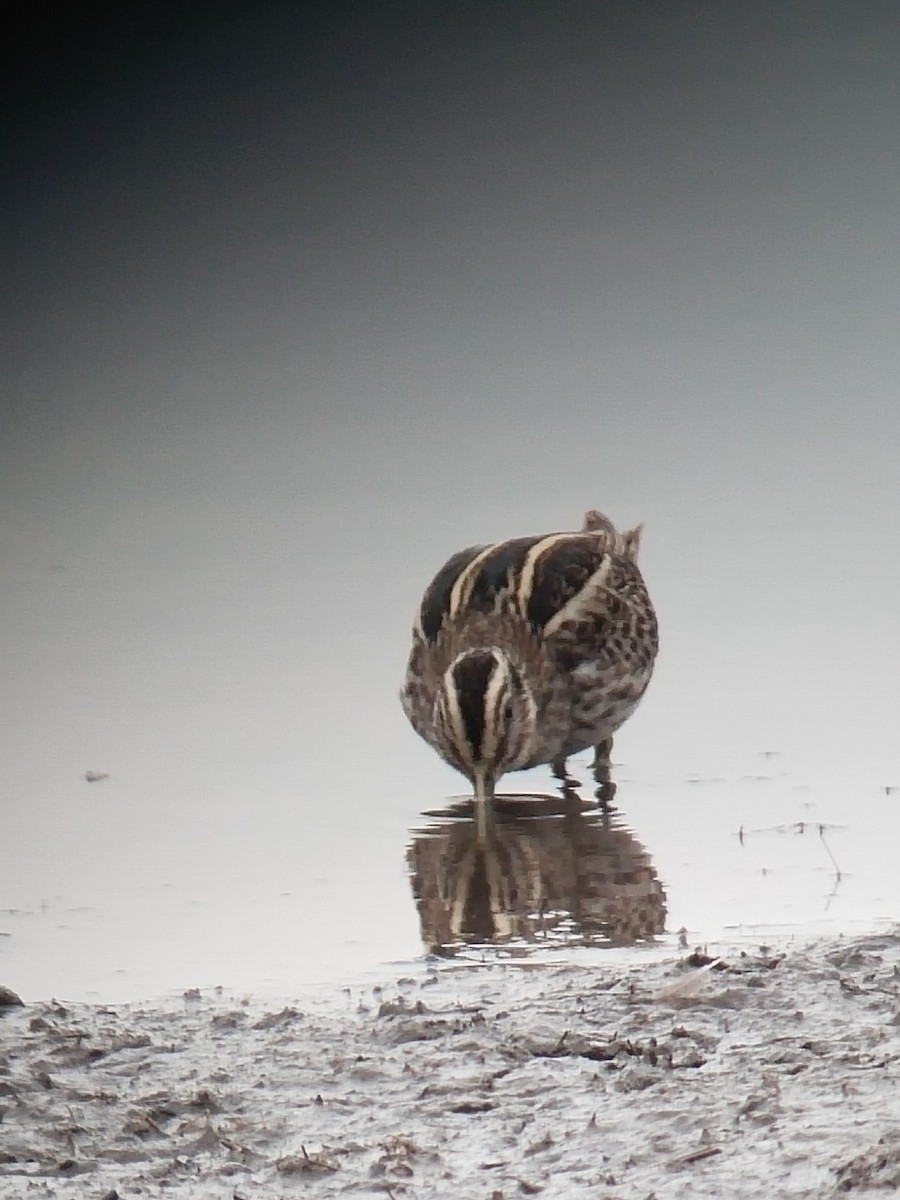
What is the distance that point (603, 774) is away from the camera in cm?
798

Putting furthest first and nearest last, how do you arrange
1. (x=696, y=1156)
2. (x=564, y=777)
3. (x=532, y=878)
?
(x=564, y=777) < (x=532, y=878) < (x=696, y=1156)

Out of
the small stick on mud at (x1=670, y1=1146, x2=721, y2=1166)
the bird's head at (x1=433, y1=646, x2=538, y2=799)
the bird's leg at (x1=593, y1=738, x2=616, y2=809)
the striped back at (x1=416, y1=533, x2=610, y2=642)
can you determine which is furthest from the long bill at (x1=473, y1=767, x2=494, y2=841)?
the small stick on mud at (x1=670, y1=1146, x2=721, y2=1166)

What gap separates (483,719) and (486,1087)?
3.29 m

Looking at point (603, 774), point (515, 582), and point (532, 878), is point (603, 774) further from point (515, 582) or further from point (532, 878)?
point (532, 878)

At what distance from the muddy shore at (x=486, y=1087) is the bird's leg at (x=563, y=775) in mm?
2991

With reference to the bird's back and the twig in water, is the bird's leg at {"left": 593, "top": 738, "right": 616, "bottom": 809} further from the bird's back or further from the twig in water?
the twig in water

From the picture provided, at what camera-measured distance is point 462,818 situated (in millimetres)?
7188

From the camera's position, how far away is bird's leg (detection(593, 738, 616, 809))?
755 centimetres

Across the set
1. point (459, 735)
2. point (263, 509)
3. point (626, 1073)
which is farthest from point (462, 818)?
point (263, 509)

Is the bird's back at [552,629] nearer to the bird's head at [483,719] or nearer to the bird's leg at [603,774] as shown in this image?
the bird's leg at [603,774]

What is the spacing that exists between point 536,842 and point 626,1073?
2.91 m

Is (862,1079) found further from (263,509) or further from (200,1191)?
(263,509)

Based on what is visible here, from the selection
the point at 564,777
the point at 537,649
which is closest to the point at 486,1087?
the point at 537,649

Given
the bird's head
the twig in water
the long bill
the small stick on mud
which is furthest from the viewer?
the bird's head
